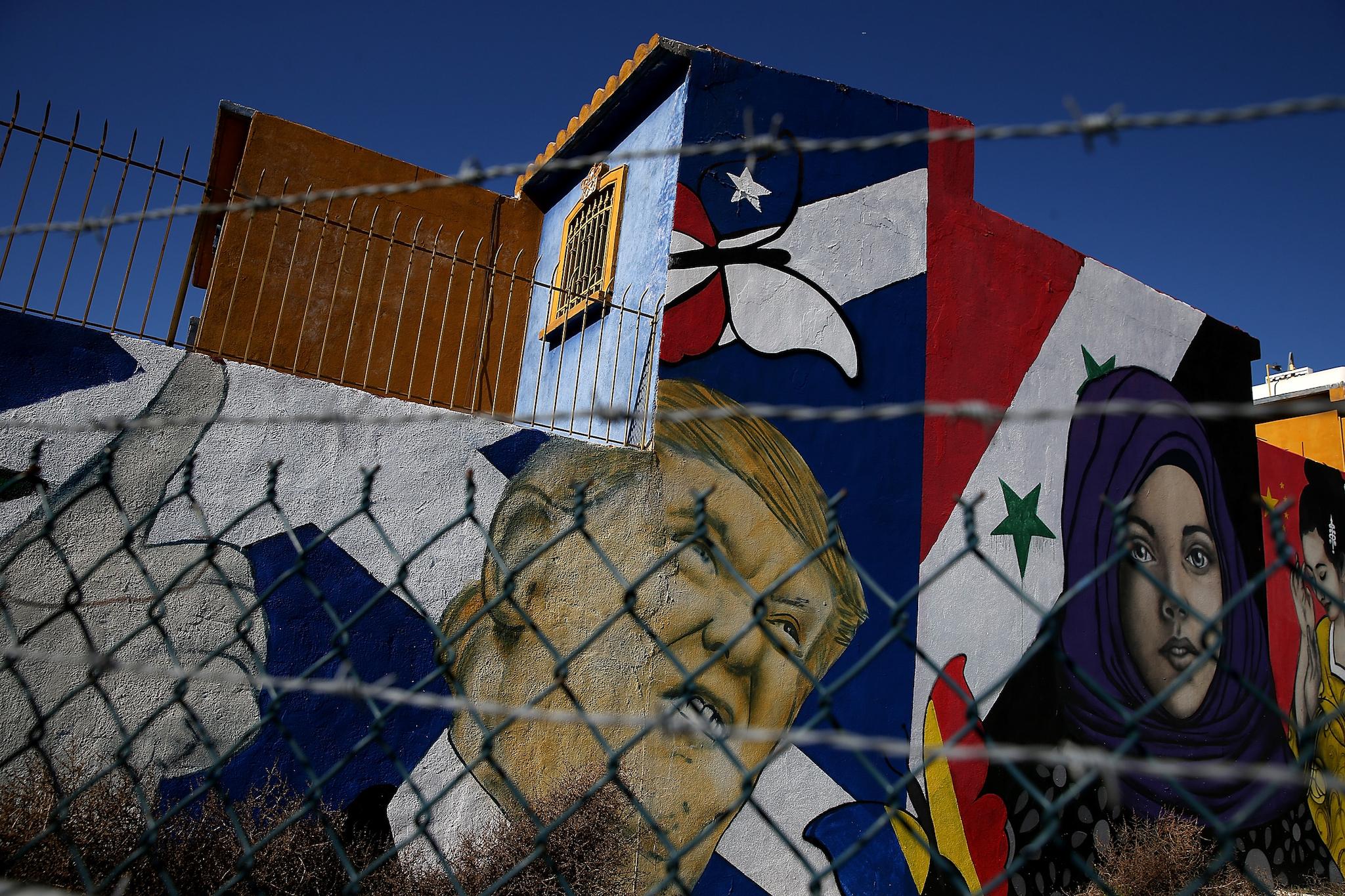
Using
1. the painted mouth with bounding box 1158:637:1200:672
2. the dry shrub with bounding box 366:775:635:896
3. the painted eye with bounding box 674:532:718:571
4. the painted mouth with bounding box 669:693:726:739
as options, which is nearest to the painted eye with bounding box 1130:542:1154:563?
the painted mouth with bounding box 1158:637:1200:672

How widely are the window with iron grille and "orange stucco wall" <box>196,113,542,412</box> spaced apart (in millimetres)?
471

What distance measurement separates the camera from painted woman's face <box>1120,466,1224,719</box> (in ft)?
21.1

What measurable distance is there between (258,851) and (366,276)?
15.8ft

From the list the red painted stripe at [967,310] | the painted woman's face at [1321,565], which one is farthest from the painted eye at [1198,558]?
the red painted stripe at [967,310]

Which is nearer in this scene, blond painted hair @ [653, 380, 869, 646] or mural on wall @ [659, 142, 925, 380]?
blond painted hair @ [653, 380, 869, 646]

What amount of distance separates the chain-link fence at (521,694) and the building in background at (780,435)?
0.03m

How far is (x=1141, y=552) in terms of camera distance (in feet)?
21.6

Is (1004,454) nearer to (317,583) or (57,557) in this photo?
(317,583)

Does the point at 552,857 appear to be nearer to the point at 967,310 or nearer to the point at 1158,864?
the point at 1158,864

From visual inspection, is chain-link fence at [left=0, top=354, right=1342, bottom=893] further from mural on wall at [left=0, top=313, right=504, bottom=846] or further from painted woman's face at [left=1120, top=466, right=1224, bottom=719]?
painted woman's face at [left=1120, top=466, right=1224, bottom=719]

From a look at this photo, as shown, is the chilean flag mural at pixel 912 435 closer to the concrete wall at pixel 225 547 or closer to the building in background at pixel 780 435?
the building in background at pixel 780 435

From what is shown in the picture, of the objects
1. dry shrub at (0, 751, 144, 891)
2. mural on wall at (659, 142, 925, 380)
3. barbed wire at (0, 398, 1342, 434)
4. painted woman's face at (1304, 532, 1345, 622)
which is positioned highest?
mural on wall at (659, 142, 925, 380)

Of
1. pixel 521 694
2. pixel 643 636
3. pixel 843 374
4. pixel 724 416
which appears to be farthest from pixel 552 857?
pixel 843 374

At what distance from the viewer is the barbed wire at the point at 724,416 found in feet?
4.49
